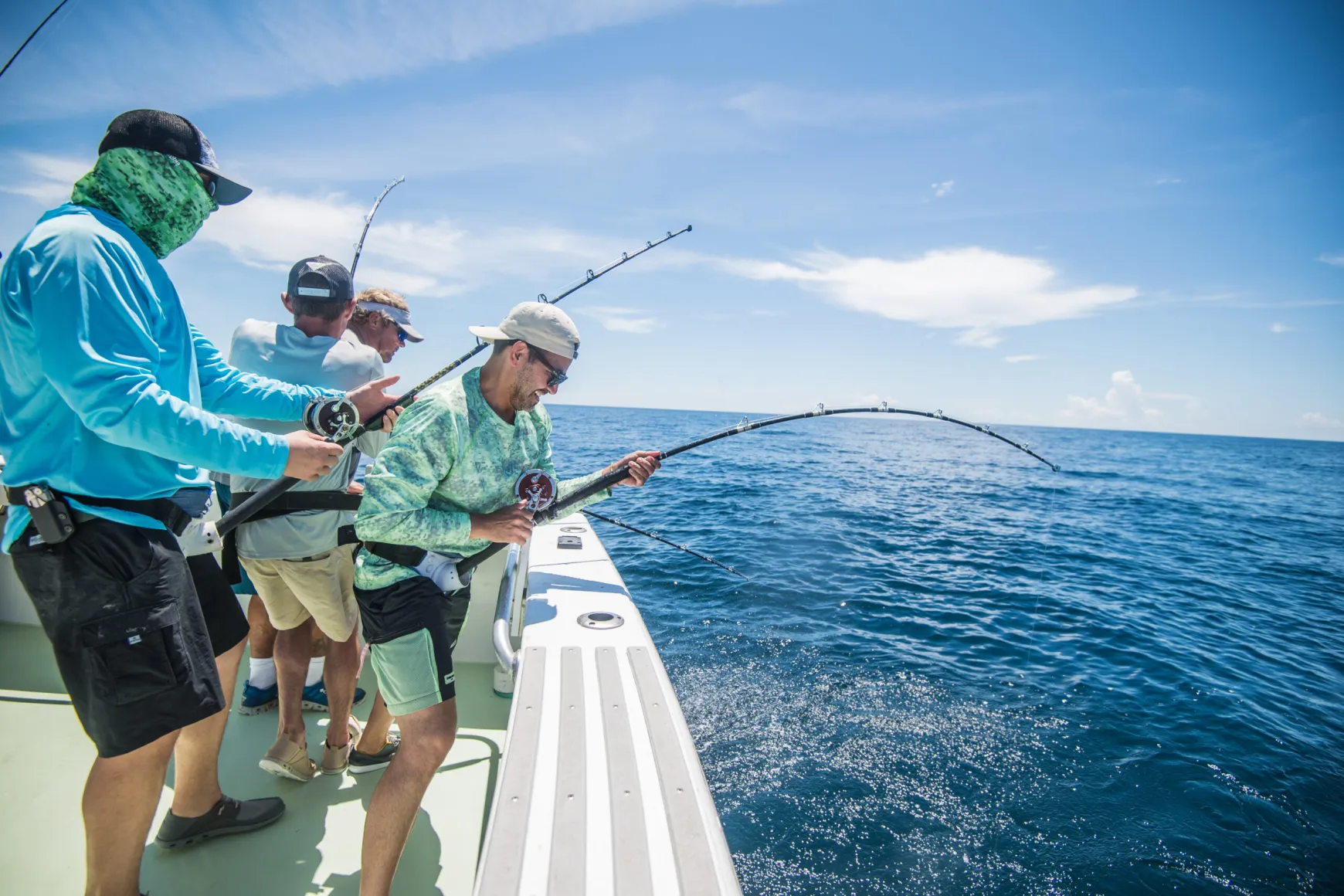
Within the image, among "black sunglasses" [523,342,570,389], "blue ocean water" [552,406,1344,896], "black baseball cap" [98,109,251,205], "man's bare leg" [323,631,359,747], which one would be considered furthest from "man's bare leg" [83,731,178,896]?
"blue ocean water" [552,406,1344,896]

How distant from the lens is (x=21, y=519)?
1.23m

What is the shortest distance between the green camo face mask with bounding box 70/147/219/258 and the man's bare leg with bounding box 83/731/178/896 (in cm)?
123

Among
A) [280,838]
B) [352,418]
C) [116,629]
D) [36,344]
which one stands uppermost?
[36,344]

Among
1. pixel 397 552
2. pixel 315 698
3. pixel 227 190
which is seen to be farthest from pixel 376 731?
pixel 227 190

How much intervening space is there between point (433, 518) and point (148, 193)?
3.34ft

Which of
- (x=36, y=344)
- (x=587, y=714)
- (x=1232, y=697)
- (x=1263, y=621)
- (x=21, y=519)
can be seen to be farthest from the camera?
(x=1263, y=621)

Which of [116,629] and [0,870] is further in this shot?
[0,870]

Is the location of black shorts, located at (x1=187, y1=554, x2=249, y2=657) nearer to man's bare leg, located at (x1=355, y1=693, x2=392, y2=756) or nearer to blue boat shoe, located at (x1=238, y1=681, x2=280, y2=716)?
man's bare leg, located at (x1=355, y1=693, x2=392, y2=756)

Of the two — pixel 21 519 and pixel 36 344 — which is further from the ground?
pixel 36 344

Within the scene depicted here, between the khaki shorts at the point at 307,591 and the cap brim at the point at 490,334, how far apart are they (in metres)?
1.11

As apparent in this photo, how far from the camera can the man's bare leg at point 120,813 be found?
53.6 inches

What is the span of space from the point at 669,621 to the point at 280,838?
168 inches

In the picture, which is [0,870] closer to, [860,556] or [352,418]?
[352,418]

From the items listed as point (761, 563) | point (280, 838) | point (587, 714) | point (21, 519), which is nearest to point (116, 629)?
point (21, 519)
